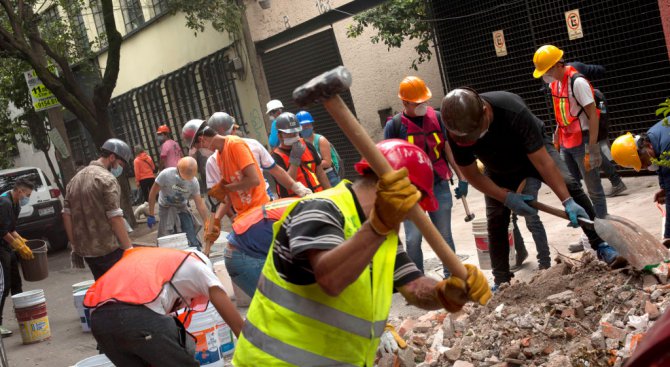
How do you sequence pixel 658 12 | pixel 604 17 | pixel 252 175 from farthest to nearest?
pixel 604 17
pixel 658 12
pixel 252 175

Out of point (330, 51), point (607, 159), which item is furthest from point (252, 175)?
point (330, 51)

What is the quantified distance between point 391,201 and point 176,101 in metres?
20.1

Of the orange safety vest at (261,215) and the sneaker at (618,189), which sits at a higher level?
the orange safety vest at (261,215)

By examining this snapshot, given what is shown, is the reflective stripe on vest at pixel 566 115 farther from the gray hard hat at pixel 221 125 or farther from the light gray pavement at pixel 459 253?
the gray hard hat at pixel 221 125

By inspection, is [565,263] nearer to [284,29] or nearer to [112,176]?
[112,176]

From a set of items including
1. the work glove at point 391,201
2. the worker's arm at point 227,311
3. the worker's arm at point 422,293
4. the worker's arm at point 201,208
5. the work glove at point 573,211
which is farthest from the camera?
the worker's arm at point 201,208

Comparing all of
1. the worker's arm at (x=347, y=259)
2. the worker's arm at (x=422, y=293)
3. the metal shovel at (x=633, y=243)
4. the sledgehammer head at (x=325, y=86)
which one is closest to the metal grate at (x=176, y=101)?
the metal shovel at (x=633, y=243)

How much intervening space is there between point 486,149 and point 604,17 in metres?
4.69

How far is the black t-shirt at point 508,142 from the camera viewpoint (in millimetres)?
5910

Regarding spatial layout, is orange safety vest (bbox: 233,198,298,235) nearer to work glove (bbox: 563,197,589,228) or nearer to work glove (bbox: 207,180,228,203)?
work glove (bbox: 207,180,228,203)

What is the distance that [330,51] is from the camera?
50.8 feet

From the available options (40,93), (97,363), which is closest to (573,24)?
(97,363)

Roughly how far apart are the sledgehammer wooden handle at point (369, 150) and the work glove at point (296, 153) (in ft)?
18.3

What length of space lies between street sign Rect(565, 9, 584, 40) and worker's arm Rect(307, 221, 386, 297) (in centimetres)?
825
